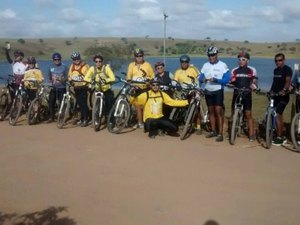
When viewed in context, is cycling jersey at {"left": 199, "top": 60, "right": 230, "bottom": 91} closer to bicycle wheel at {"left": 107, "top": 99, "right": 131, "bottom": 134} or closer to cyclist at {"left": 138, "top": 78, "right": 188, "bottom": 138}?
cyclist at {"left": 138, "top": 78, "right": 188, "bottom": 138}

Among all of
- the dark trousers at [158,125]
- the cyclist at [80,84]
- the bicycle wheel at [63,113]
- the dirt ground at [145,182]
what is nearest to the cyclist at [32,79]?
the cyclist at [80,84]

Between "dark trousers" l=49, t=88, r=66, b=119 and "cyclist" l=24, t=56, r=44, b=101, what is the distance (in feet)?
2.50

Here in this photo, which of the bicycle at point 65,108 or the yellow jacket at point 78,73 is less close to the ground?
the yellow jacket at point 78,73

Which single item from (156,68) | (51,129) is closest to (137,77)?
(156,68)

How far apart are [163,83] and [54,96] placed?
2.91 m

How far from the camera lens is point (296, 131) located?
25.6 feet

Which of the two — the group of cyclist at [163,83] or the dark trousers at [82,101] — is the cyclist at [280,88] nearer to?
the group of cyclist at [163,83]

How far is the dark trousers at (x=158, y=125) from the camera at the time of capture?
8.81 metres

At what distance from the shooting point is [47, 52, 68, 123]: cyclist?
10234 millimetres

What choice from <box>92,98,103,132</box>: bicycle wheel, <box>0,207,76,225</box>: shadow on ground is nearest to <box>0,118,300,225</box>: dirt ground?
<box>0,207,76,225</box>: shadow on ground

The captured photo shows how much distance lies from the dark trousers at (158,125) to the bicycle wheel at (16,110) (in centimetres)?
337

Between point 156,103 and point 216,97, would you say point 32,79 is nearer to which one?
point 156,103

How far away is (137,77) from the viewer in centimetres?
962

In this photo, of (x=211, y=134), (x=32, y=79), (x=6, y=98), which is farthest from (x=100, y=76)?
(x=6, y=98)
